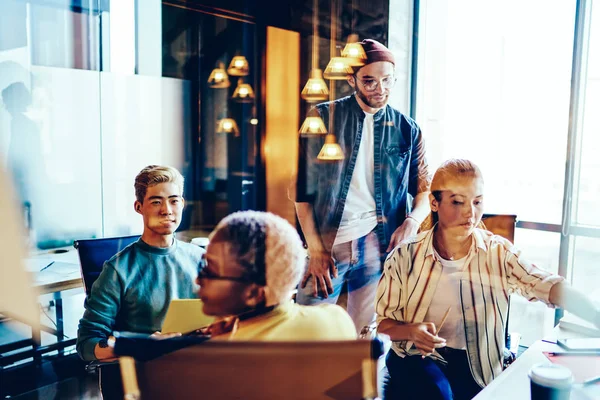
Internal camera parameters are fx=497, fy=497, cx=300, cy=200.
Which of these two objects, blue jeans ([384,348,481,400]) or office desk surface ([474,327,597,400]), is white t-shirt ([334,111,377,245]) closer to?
blue jeans ([384,348,481,400])

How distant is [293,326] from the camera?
2.79ft

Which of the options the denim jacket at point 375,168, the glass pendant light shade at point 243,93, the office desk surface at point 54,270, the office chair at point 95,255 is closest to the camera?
the office desk surface at point 54,270

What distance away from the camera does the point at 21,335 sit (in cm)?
104

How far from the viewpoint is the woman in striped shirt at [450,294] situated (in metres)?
1.42

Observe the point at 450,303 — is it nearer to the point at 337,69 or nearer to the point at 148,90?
the point at 337,69

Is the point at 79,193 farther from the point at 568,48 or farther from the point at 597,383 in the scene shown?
the point at 568,48

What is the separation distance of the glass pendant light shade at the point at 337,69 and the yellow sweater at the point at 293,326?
79cm

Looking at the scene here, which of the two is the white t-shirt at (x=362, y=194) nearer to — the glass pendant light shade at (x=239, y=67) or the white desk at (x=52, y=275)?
the glass pendant light shade at (x=239, y=67)

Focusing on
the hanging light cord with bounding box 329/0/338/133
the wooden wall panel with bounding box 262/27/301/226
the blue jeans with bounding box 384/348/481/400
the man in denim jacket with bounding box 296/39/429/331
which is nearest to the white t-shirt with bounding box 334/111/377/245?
the man in denim jacket with bounding box 296/39/429/331

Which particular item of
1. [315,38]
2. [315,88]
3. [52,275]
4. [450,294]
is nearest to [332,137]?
[315,88]

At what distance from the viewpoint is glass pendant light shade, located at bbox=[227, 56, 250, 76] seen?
119 centimetres

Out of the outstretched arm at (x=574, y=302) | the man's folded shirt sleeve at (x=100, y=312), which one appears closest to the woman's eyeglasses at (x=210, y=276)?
the man's folded shirt sleeve at (x=100, y=312)

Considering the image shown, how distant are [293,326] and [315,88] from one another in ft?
2.59

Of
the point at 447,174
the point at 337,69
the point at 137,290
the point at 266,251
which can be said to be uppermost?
the point at 337,69
